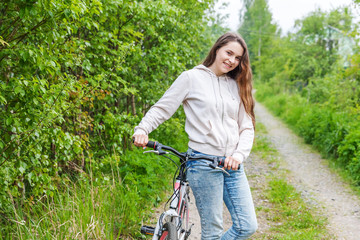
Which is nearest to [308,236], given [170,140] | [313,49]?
[170,140]

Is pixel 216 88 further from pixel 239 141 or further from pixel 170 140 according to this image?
pixel 170 140

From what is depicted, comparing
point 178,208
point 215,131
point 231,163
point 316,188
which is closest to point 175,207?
point 178,208

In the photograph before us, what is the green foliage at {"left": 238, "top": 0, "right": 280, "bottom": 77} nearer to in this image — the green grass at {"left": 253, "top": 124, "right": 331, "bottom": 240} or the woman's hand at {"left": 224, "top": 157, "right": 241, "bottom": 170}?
the green grass at {"left": 253, "top": 124, "right": 331, "bottom": 240}

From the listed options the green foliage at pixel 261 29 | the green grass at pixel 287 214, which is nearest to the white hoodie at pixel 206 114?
the green grass at pixel 287 214

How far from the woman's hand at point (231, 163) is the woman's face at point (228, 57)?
72 centimetres

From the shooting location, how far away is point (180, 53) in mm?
7621

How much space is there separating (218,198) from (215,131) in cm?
52

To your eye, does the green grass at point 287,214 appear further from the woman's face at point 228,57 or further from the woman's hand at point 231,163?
the woman's face at point 228,57

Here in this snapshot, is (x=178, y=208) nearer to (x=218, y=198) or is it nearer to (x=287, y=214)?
(x=218, y=198)

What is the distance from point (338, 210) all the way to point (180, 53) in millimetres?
4313

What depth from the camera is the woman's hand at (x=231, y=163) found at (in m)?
2.56

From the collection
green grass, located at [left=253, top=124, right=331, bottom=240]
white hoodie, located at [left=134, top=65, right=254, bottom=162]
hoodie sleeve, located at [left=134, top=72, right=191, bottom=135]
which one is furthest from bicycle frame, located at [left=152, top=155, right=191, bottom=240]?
green grass, located at [left=253, top=124, right=331, bottom=240]

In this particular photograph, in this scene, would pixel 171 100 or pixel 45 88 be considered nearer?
pixel 171 100

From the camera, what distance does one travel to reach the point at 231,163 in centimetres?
256
